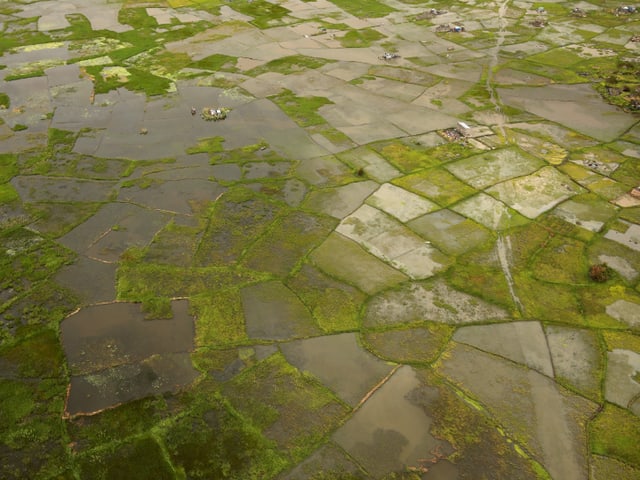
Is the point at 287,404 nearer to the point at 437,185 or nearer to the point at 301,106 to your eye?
the point at 437,185

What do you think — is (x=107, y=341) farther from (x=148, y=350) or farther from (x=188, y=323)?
(x=188, y=323)

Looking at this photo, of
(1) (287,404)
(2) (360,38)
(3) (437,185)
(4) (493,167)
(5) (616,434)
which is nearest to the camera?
(5) (616,434)

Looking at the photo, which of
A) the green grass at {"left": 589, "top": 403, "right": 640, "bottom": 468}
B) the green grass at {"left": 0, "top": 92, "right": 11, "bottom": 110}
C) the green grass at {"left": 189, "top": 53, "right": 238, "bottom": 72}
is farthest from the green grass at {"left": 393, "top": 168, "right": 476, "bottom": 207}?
the green grass at {"left": 0, "top": 92, "right": 11, "bottom": 110}

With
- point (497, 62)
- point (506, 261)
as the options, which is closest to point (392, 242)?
point (506, 261)

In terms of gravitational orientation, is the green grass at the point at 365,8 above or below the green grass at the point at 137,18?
above

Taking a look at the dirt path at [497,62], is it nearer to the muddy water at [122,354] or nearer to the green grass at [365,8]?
the green grass at [365,8]

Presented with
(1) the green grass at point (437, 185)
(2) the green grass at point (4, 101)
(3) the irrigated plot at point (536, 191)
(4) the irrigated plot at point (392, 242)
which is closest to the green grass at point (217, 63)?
(2) the green grass at point (4, 101)
